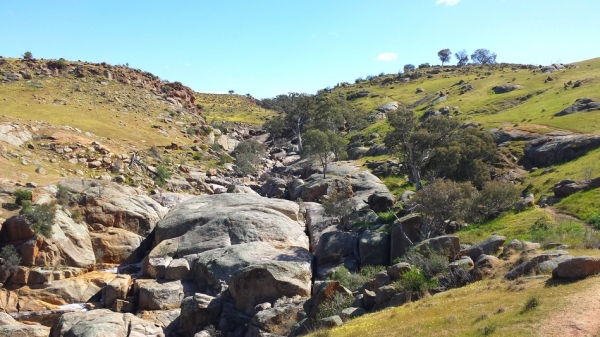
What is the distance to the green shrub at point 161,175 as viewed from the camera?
182 feet

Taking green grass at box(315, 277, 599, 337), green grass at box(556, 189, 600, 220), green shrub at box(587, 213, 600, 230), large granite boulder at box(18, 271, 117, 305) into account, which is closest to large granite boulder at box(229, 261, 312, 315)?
green grass at box(315, 277, 599, 337)

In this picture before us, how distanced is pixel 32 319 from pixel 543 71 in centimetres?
13100

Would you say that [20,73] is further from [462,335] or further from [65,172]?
[462,335]

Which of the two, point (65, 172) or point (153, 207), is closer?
point (153, 207)

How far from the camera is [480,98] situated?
104688 mm

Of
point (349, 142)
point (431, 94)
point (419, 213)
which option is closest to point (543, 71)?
point (431, 94)

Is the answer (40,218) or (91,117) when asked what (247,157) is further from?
(40,218)

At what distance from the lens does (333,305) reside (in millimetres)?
24312

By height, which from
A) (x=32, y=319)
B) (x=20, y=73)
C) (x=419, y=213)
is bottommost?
(x=32, y=319)

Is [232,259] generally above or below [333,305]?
above

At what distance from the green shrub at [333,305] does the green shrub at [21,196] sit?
92.8 ft

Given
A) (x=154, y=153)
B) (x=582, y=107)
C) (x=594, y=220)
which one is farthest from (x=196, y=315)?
(x=582, y=107)

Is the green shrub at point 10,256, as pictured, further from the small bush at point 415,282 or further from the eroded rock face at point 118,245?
the small bush at point 415,282

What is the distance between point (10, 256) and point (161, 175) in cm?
2489
